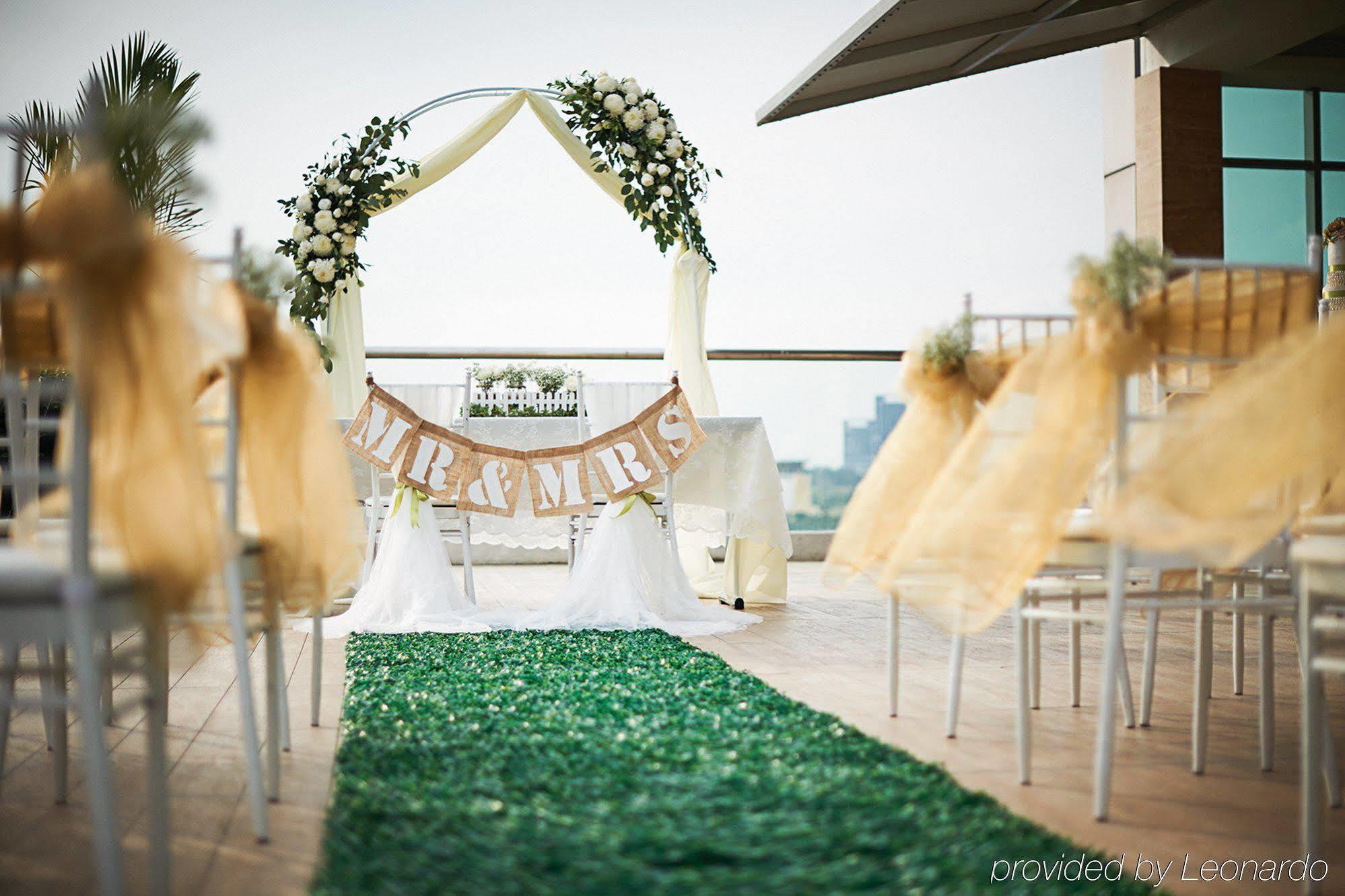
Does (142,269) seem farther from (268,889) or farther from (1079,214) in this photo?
(1079,214)

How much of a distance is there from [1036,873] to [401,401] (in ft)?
10.6

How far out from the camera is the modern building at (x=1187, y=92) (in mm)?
6066

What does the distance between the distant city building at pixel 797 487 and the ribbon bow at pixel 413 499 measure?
3.16 metres

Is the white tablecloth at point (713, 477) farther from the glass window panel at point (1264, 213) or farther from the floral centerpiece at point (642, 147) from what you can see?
the glass window panel at point (1264, 213)

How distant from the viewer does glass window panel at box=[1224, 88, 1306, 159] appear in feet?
23.9

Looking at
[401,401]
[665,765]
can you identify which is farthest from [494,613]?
[665,765]

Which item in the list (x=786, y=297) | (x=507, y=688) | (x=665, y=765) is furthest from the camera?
(x=786, y=297)

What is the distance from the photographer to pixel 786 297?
836cm

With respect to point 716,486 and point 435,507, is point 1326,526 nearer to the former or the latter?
point 716,486

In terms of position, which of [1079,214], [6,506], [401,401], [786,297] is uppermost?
[1079,214]

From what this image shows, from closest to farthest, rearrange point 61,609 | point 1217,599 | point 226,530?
1. point 61,609
2. point 226,530
3. point 1217,599

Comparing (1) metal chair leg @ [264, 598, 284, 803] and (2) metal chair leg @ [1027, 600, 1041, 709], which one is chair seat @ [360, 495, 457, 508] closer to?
(1) metal chair leg @ [264, 598, 284, 803]

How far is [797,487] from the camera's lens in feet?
22.7

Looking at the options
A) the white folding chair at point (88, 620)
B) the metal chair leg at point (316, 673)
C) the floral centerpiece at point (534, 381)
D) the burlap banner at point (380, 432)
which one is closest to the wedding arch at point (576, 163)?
→ the floral centerpiece at point (534, 381)
